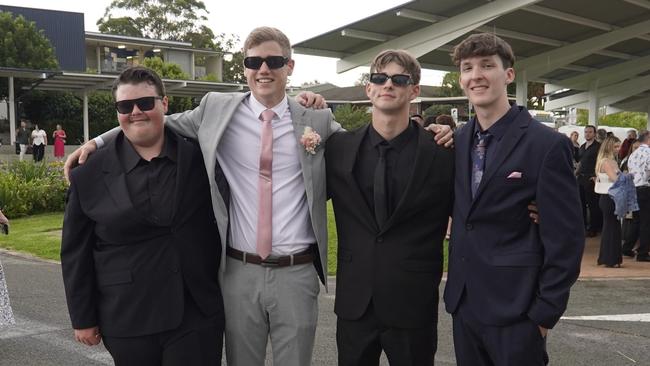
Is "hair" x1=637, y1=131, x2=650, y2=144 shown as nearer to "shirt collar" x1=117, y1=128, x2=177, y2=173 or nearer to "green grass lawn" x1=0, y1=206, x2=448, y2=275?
"green grass lawn" x1=0, y1=206, x2=448, y2=275

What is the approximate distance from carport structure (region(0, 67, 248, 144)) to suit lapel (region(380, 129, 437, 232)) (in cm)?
2559

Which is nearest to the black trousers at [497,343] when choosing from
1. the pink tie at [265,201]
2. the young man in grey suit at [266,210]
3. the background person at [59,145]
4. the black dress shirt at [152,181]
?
the young man in grey suit at [266,210]

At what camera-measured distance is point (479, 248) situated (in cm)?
314

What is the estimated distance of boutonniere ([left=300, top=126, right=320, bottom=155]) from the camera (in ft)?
11.5

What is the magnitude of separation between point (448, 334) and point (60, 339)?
3657 millimetres

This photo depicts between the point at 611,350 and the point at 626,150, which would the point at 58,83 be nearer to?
the point at 626,150

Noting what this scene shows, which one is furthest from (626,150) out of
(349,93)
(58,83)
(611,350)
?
(349,93)

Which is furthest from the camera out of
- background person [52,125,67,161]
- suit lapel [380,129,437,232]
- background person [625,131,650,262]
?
background person [52,125,67,161]

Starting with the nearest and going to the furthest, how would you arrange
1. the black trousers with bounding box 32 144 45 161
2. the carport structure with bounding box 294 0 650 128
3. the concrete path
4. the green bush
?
the concrete path
the carport structure with bounding box 294 0 650 128
the green bush
the black trousers with bounding box 32 144 45 161

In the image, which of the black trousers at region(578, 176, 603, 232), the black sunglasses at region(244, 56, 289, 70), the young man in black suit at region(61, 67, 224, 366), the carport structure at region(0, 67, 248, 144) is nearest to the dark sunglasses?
the young man in black suit at region(61, 67, 224, 366)

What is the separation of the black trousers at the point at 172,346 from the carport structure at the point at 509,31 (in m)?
9.65

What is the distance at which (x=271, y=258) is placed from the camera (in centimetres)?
349

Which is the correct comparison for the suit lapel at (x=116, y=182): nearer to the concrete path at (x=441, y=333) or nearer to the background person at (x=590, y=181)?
the concrete path at (x=441, y=333)

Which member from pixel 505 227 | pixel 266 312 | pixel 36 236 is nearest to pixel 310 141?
pixel 266 312
